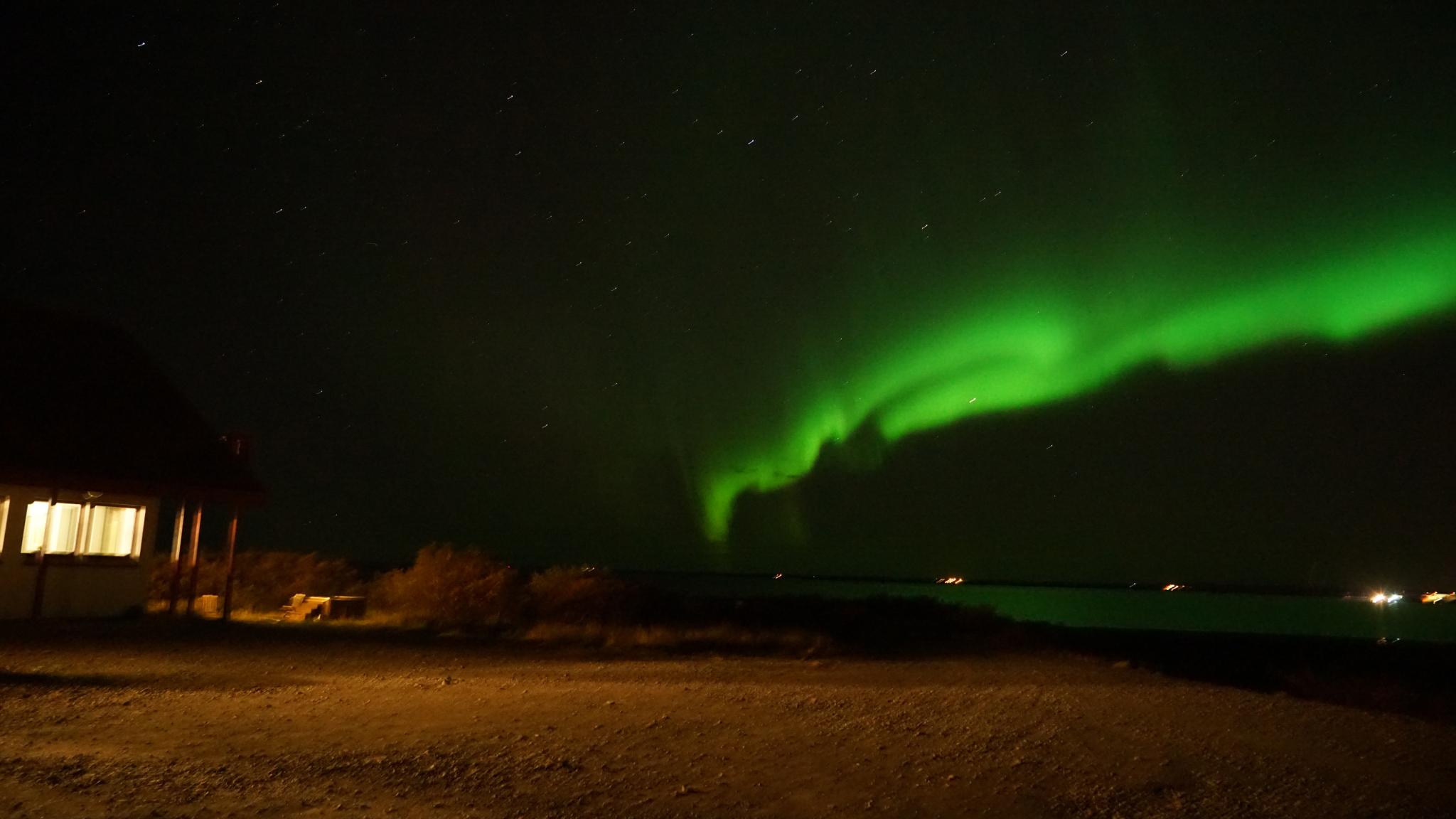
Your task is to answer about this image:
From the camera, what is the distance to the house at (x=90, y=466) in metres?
19.8

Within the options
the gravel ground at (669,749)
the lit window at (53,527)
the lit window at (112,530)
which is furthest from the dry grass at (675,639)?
the lit window at (53,527)

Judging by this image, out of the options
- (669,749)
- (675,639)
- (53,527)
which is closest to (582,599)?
(675,639)

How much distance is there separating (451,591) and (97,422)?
10.5 meters

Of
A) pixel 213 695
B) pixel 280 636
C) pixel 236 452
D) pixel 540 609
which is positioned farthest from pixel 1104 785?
pixel 540 609

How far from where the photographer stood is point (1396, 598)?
112 m

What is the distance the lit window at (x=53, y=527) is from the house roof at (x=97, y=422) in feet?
3.33

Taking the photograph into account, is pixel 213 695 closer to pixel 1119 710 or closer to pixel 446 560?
pixel 1119 710

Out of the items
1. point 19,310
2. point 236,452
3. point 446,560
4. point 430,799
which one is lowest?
point 430,799

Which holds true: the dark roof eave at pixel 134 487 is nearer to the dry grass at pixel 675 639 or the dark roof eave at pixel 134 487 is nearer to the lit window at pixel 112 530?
the lit window at pixel 112 530

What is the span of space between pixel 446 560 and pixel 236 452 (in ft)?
25.9

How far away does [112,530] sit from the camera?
71.6 feet

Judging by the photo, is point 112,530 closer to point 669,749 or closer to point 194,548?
point 194,548

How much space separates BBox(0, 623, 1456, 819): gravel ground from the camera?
7.67 meters

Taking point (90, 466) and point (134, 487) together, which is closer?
point (90, 466)
